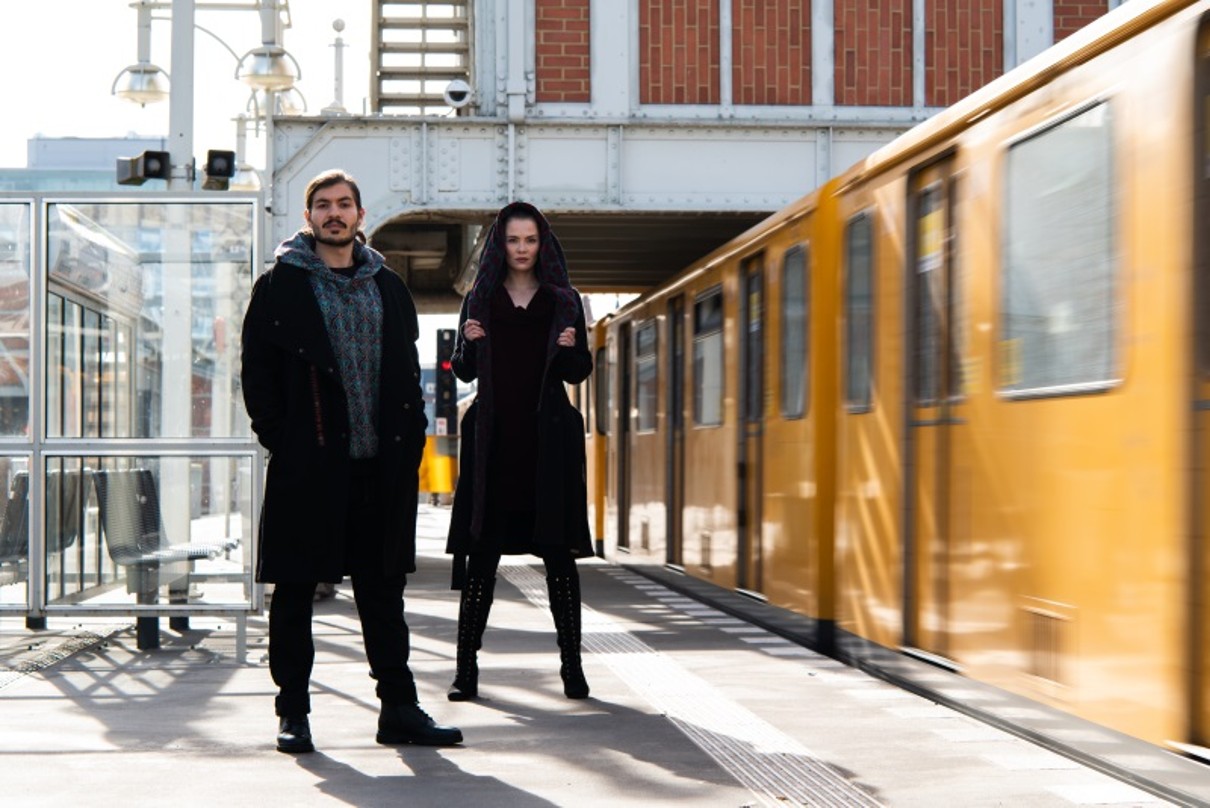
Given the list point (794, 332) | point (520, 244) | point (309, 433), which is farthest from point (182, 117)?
point (309, 433)

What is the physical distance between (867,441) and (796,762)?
10.6 ft

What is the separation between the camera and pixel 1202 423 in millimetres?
5914

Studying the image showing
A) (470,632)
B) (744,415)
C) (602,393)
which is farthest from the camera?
(602,393)

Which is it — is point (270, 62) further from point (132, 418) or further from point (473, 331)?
point (473, 331)

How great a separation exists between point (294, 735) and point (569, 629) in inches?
74.3

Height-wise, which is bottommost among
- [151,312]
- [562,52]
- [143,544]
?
[143,544]

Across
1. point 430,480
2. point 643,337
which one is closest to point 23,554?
point 643,337

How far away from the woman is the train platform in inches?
21.5

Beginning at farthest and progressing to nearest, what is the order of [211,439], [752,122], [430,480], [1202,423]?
[430,480] < [752,122] < [211,439] < [1202,423]

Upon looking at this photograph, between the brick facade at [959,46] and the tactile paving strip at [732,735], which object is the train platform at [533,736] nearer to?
the tactile paving strip at [732,735]

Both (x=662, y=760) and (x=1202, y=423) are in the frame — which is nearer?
(x=1202, y=423)

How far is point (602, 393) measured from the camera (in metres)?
22.4

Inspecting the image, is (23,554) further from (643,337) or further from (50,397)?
(643,337)

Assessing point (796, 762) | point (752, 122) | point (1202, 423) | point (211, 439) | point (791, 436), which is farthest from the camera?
point (752, 122)
